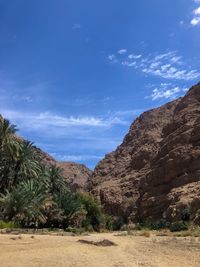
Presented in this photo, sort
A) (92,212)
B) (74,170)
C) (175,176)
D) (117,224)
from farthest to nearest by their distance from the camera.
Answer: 1. (74,170)
2. (175,176)
3. (117,224)
4. (92,212)

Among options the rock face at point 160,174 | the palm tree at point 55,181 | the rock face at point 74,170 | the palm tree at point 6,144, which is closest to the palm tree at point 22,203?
the palm tree at point 6,144

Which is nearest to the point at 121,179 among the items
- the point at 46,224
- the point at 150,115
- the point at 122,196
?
the point at 122,196

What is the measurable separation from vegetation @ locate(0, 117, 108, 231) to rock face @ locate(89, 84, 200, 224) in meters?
17.5

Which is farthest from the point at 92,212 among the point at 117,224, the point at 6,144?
the point at 6,144

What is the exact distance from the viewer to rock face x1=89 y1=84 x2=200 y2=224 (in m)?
84.3

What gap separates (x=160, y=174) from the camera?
3730 inches

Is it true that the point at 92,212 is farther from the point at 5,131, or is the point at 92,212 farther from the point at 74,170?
the point at 74,170

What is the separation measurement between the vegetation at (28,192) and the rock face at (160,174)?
689 inches

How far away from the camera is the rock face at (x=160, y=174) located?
84.3 metres

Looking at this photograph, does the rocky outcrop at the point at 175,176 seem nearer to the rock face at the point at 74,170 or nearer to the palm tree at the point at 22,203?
the palm tree at the point at 22,203

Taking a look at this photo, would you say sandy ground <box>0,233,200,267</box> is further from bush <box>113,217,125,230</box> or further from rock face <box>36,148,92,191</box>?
rock face <box>36,148,92,191</box>

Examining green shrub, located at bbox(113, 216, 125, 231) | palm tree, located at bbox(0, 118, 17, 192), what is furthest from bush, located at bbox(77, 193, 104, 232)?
palm tree, located at bbox(0, 118, 17, 192)

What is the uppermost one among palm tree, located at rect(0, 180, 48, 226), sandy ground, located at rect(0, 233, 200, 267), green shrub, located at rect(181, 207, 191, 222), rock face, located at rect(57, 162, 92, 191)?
rock face, located at rect(57, 162, 92, 191)

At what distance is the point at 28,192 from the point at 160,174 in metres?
52.5
